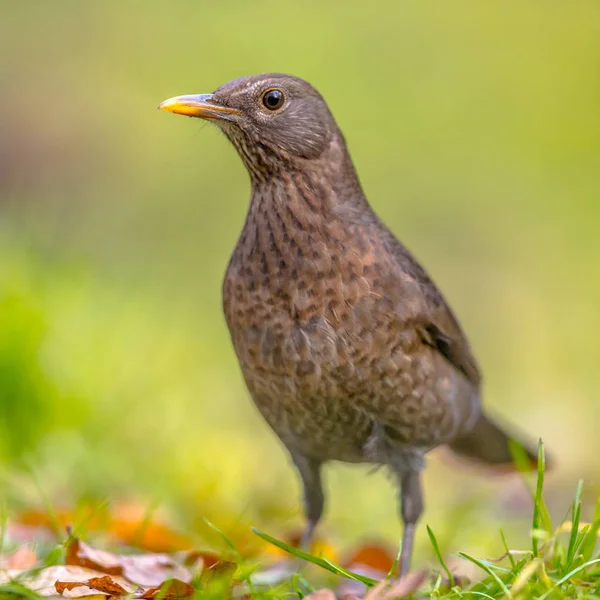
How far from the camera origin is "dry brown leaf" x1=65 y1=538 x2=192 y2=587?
3.34 m

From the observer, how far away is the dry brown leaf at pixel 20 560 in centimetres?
330

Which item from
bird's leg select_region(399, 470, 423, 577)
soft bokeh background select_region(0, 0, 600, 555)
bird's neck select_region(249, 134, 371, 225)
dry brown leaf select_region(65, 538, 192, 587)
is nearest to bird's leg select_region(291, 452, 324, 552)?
soft bokeh background select_region(0, 0, 600, 555)

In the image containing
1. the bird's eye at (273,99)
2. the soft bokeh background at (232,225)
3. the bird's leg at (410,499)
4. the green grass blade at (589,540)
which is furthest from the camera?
the soft bokeh background at (232,225)

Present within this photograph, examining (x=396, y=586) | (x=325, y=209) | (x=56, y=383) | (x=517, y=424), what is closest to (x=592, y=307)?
(x=517, y=424)

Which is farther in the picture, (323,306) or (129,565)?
(323,306)

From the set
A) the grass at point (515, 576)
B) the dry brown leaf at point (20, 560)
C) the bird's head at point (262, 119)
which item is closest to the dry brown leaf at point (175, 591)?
the grass at point (515, 576)

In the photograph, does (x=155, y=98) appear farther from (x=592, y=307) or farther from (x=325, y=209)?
(x=325, y=209)

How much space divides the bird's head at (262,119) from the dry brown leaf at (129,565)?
4.79 feet

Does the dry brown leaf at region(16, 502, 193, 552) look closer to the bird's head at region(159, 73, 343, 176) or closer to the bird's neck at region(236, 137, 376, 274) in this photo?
the bird's neck at region(236, 137, 376, 274)

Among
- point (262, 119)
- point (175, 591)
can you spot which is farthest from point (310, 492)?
point (262, 119)

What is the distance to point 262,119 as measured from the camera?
3.86 meters

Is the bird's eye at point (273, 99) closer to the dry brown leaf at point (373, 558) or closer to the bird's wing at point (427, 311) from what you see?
the bird's wing at point (427, 311)

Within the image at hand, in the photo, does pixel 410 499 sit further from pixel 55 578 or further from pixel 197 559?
pixel 55 578

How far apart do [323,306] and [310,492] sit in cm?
102
